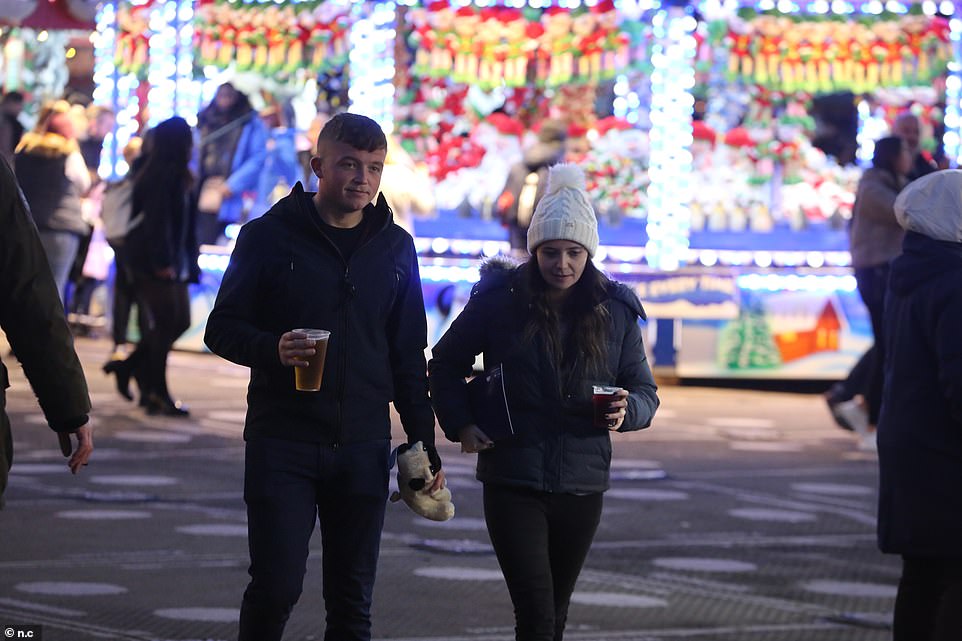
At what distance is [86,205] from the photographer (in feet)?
64.5

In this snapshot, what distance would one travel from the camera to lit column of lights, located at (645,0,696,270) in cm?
1711

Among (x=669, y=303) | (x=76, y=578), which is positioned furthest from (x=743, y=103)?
(x=76, y=578)

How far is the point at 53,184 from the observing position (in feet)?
47.0

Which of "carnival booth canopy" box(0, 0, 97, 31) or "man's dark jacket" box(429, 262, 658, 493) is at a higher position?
"carnival booth canopy" box(0, 0, 97, 31)

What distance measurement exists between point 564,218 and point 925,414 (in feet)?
4.11

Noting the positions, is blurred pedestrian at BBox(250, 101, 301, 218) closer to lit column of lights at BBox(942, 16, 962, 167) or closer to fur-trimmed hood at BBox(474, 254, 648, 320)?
lit column of lights at BBox(942, 16, 962, 167)

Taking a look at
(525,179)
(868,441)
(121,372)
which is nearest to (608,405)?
(868,441)

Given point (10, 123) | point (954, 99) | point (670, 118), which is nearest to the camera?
point (670, 118)

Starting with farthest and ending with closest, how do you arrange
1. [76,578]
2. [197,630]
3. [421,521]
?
[421,521] → [76,578] → [197,630]

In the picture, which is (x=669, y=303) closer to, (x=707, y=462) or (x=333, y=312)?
(x=707, y=462)

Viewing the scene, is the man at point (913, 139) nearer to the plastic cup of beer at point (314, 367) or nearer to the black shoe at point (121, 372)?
the black shoe at point (121, 372)

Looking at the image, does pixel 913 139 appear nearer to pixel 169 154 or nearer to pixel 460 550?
pixel 169 154

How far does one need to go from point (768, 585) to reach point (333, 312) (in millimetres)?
3493

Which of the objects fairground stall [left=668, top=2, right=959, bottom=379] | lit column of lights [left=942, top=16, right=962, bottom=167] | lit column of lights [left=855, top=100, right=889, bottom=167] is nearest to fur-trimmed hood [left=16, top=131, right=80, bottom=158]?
fairground stall [left=668, top=2, right=959, bottom=379]
